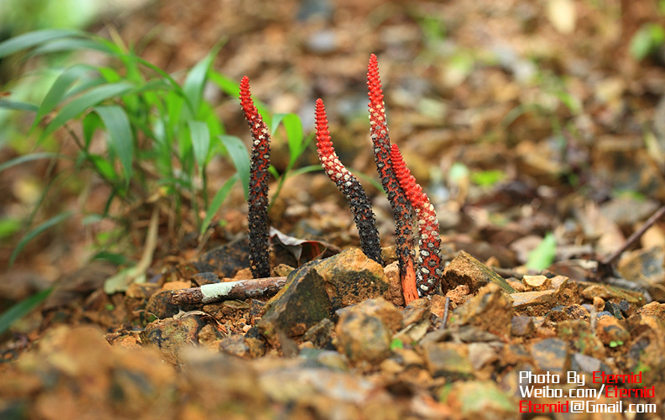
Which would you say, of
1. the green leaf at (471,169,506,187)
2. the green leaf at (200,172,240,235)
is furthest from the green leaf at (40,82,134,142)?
the green leaf at (471,169,506,187)

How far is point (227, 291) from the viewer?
5.32ft

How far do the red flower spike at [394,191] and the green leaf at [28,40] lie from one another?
1.67 metres

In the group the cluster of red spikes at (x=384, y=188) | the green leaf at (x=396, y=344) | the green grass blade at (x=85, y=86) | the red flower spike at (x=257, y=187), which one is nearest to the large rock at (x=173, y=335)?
the red flower spike at (x=257, y=187)

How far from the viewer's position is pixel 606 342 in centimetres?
136

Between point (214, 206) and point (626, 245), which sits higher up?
point (214, 206)

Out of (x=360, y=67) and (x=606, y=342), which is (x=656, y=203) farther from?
(x=360, y=67)

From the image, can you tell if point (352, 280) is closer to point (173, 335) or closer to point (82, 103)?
point (173, 335)

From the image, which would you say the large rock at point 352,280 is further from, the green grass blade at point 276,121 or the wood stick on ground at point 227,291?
the green grass blade at point 276,121

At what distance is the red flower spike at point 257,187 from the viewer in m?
1.55

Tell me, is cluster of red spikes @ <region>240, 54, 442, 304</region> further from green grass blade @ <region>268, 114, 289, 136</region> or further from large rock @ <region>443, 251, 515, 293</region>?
green grass blade @ <region>268, 114, 289, 136</region>

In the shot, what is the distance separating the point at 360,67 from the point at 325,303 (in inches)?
147

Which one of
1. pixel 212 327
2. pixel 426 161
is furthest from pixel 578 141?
pixel 212 327

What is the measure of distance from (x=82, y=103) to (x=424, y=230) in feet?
4.72

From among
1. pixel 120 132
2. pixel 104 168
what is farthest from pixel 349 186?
pixel 104 168
